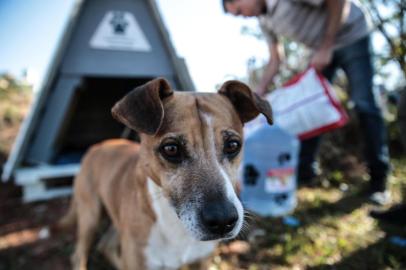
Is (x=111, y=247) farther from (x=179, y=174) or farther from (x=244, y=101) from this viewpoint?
(x=244, y=101)

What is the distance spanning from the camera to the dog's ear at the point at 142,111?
161 cm

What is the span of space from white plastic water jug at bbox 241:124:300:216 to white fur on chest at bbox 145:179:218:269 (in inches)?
59.4

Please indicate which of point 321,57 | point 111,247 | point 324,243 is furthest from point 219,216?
point 321,57

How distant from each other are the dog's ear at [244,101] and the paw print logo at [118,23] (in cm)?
229

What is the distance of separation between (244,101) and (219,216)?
881 millimetres

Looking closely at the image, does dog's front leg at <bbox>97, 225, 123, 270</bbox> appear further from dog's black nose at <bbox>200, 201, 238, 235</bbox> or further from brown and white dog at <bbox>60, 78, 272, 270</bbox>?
dog's black nose at <bbox>200, 201, 238, 235</bbox>

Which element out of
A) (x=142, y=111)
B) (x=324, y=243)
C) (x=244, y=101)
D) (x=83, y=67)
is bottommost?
(x=324, y=243)

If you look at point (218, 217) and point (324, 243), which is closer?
point (218, 217)

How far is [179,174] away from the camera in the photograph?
162 cm

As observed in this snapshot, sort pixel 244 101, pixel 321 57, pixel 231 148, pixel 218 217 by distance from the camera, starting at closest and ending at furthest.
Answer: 1. pixel 218 217
2. pixel 231 148
3. pixel 244 101
4. pixel 321 57

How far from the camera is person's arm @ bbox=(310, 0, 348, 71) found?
2.99 m

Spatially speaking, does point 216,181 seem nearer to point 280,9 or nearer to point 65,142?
point 280,9

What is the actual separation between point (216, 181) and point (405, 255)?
1.91 m

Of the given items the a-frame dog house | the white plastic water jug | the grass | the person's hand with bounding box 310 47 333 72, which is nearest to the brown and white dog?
the grass
